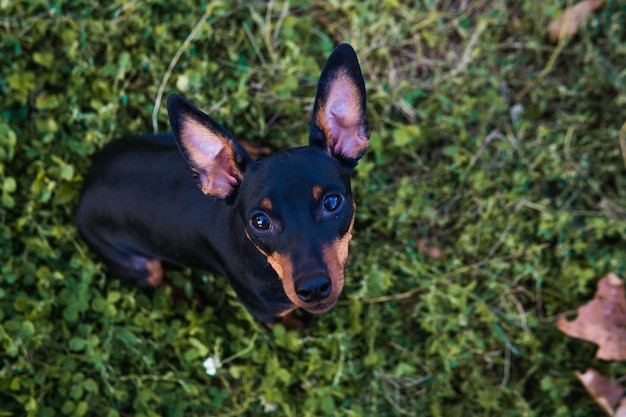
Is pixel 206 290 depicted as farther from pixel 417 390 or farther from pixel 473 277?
pixel 473 277

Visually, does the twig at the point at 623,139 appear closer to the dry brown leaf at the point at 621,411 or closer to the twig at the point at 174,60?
the dry brown leaf at the point at 621,411

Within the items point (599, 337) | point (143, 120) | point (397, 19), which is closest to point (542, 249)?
point (599, 337)

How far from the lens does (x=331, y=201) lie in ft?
11.0

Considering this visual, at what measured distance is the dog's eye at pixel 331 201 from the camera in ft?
11.0

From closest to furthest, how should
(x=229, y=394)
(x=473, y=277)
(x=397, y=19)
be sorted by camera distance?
(x=229, y=394) < (x=473, y=277) < (x=397, y=19)

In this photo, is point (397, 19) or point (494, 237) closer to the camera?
point (494, 237)

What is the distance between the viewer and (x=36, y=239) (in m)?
4.89

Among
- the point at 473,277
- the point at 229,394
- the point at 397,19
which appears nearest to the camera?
the point at 229,394

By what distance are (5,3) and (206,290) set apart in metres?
2.90

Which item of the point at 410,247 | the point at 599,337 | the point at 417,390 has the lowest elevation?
the point at 417,390

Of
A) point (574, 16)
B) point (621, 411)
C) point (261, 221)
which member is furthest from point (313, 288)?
point (574, 16)

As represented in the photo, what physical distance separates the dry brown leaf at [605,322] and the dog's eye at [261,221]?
2932 mm

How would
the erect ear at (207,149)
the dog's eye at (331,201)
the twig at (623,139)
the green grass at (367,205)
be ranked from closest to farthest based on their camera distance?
1. the erect ear at (207,149)
2. the dog's eye at (331,201)
3. the green grass at (367,205)
4. the twig at (623,139)

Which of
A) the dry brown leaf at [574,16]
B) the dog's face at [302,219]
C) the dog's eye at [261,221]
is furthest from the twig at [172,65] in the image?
the dry brown leaf at [574,16]
